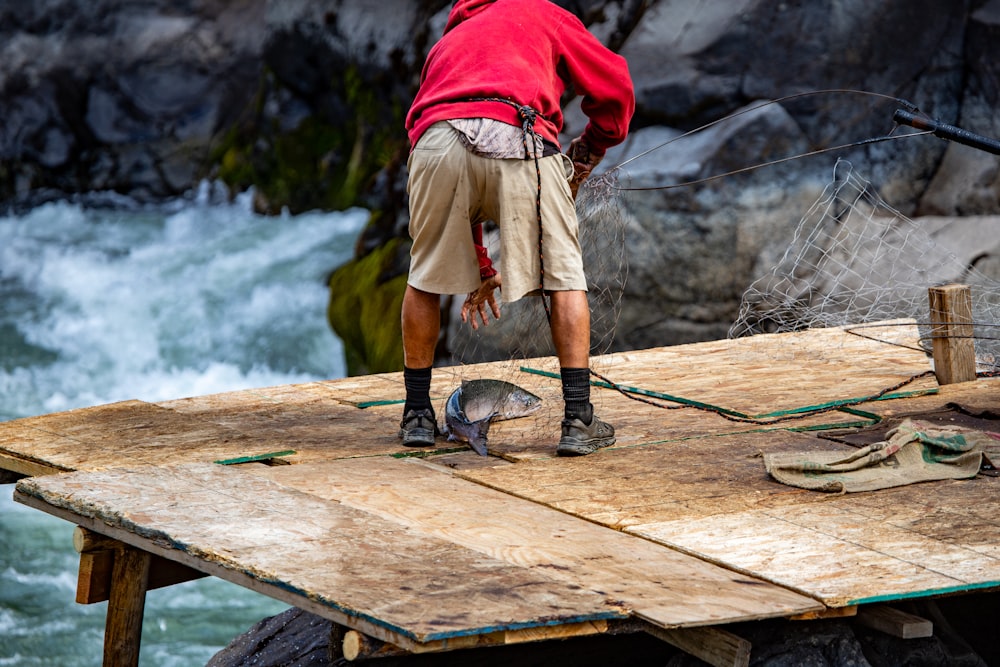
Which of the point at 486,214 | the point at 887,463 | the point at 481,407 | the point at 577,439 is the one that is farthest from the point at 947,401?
the point at 486,214

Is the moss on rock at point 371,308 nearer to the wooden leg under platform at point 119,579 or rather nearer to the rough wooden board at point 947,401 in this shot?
the rough wooden board at point 947,401

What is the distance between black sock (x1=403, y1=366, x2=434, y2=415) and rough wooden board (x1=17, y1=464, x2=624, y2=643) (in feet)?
2.30

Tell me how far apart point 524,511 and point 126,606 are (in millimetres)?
1309

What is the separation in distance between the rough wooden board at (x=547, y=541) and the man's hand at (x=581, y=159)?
3.70 ft

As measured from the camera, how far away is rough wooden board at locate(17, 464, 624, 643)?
260 centimetres

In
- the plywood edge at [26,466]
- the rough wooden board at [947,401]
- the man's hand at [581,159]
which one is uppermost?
the man's hand at [581,159]

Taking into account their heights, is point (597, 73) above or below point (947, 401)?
above

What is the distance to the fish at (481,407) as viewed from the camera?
4.32 metres

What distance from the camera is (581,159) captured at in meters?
4.41

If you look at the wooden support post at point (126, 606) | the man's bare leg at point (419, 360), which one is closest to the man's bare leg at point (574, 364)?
the man's bare leg at point (419, 360)

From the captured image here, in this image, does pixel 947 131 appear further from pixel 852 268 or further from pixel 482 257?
pixel 852 268

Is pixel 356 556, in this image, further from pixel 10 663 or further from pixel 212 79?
pixel 212 79

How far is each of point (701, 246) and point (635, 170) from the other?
78 cm

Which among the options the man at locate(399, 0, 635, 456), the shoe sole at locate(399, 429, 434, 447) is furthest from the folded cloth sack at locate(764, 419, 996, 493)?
the shoe sole at locate(399, 429, 434, 447)
